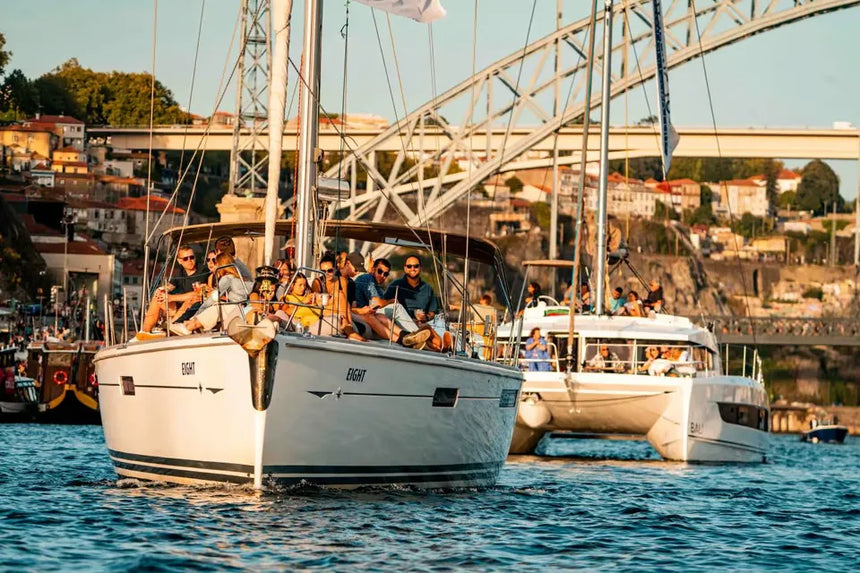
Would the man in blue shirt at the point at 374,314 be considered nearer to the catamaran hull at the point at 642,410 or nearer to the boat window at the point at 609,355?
the catamaran hull at the point at 642,410

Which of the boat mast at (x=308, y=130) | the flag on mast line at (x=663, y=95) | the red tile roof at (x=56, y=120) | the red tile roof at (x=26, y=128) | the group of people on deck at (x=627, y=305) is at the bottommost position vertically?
the group of people on deck at (x=627, y=305)

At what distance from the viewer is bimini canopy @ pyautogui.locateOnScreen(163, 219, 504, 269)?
1658 centimetres

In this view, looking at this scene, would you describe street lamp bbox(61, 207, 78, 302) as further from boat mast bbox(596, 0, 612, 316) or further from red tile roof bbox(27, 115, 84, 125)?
boat mast bbox(596, 0, 612, 316)

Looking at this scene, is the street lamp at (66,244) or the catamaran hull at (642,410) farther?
the street lamp at (66,244)

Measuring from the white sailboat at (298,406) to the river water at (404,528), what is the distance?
275 mm

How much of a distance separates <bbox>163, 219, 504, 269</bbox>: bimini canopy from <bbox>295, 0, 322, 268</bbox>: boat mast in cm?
64

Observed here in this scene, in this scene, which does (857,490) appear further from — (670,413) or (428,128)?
(428,128)

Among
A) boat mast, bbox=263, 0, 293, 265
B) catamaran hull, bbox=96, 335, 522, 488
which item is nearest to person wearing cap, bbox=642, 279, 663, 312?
catamaran hull, bbox=96, 335, 522, 488

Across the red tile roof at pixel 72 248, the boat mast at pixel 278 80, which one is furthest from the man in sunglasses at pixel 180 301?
the red tile roof at pixel 72 248

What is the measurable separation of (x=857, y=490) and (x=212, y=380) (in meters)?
12.0

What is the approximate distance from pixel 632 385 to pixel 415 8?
31.6ft

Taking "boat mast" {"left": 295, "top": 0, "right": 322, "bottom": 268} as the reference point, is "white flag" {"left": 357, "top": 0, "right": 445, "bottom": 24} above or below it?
above

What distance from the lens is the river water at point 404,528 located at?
1126 cm

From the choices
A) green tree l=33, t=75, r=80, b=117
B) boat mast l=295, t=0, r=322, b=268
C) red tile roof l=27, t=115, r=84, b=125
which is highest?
green tree l=33, t=75, r=80, b=117
